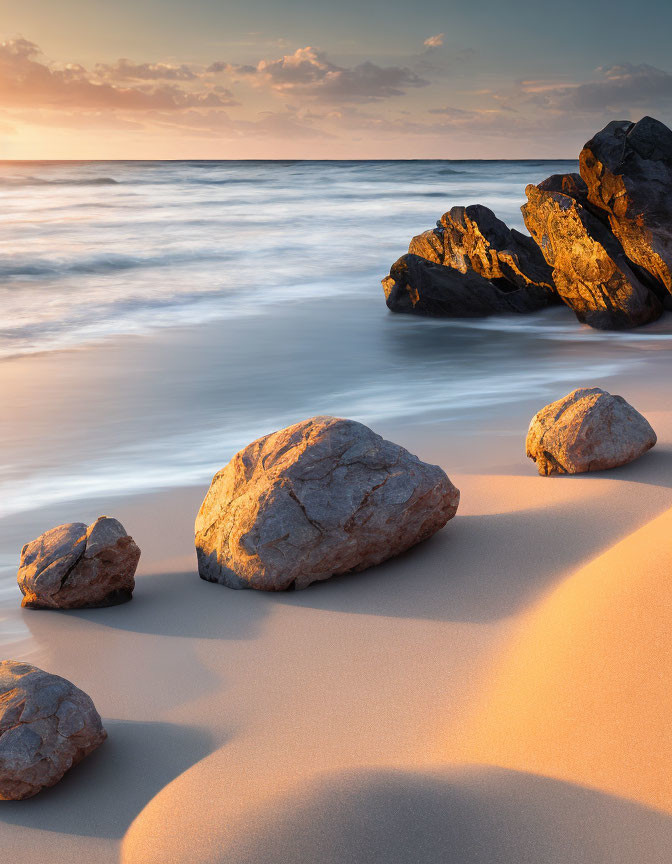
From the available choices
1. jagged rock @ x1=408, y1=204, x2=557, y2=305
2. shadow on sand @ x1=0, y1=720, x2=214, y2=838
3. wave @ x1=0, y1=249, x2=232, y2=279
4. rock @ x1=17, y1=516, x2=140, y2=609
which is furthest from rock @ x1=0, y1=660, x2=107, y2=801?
wave @ x1=0, y1=249, x2=232, y2=279

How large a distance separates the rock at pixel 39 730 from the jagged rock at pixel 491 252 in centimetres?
1033

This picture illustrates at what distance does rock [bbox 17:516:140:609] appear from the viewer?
351 cm

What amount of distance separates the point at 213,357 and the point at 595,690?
26.7ft

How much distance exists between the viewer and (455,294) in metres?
11.8

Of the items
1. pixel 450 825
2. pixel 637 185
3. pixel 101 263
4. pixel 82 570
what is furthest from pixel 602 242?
pixel 101 263

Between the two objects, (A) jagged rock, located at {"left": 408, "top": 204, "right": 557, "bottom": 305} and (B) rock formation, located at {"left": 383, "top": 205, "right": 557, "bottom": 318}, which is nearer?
(B) rock formation, located at {"left": 383, "top": 205, "right": 557, "bottom": 318}

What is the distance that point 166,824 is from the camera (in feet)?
7.12

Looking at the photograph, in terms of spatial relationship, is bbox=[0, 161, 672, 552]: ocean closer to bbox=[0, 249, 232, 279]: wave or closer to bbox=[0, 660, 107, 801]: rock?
bbox=[0, 249, 232, 279]: wave

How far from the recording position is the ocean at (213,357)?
6.70 meters

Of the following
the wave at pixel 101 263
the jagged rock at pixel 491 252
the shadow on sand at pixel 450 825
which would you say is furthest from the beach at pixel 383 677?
the wave at pixel 101 263

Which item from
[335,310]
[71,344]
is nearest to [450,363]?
[335,310]

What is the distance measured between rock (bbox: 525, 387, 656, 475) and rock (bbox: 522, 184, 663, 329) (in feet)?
18.8

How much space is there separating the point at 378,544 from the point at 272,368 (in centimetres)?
623

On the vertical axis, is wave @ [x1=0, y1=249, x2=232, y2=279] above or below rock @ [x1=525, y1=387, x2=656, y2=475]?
above
